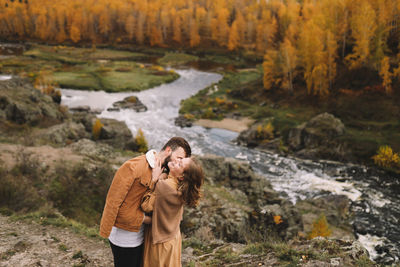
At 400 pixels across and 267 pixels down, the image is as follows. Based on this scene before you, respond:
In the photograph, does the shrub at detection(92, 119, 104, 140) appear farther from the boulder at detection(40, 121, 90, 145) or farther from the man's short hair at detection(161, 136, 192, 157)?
the man's short hair at detection(161, 136, 192, 157)

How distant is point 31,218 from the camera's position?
10344mm

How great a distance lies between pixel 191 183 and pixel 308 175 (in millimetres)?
27110

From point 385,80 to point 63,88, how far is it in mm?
58506

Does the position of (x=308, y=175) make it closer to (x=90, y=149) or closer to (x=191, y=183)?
(x=90, y=149)

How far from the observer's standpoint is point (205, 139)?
3912 cm

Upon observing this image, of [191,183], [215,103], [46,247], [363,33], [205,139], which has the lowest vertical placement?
[205,139]

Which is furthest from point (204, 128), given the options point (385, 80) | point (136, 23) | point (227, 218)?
point (136, 23)

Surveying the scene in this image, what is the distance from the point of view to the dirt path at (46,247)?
25.3 ft

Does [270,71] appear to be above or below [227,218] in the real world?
above

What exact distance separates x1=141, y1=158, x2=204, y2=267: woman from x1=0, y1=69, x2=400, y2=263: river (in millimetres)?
16851

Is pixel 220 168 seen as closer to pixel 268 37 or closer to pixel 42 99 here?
pixel 42 99

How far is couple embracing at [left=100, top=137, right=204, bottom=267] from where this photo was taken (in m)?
4.36

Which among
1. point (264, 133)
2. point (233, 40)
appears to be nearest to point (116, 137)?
point (264, 133)

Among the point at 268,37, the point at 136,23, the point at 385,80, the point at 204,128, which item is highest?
the point at 136,23
